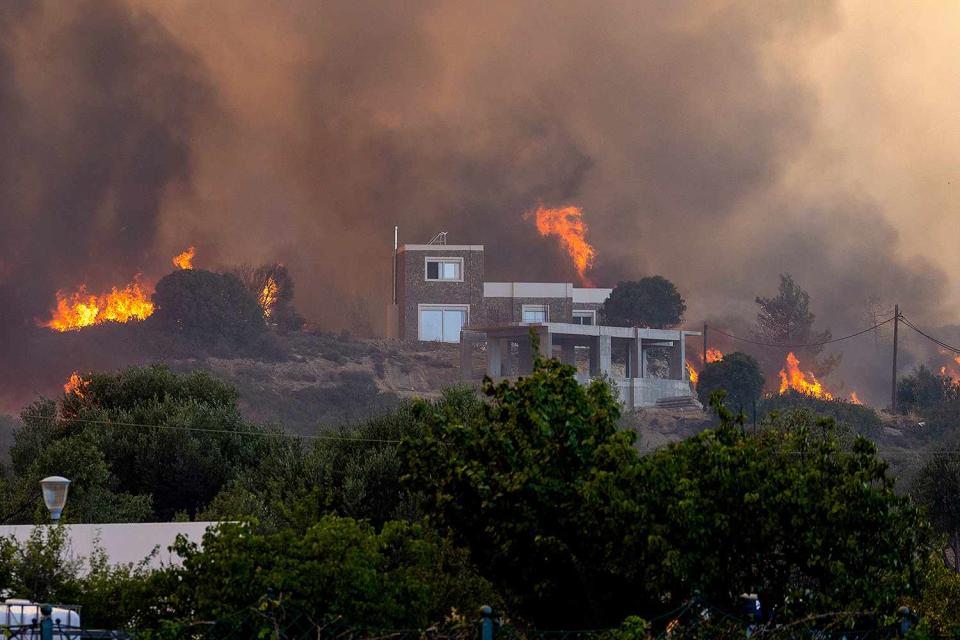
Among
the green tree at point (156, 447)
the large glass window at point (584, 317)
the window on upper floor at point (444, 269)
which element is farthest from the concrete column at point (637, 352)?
the green tree at point (156, 447)

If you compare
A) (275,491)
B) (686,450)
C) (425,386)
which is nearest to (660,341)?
(425,386)

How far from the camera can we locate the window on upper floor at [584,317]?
390 ft

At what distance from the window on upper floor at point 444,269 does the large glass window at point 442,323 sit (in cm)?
295

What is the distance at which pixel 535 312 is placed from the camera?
11362cm

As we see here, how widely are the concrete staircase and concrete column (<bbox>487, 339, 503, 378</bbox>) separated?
13.0 m

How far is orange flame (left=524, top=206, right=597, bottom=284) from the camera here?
148875 millimetres

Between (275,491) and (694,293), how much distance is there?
396ft

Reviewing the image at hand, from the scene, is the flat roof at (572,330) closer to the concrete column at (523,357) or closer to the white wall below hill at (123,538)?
the concrete column at (523,357)

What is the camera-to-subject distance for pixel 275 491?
37.8 metres

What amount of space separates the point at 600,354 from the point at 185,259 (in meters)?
54.3

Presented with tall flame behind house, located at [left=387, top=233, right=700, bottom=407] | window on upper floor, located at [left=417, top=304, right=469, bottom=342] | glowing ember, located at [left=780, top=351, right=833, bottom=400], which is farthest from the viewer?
glowing ember, located at [left=780, top=351, right=833, bottom=400]

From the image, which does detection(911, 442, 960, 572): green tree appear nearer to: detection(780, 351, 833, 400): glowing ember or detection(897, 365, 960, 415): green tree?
detection(897, 365, 960, 415): green tree

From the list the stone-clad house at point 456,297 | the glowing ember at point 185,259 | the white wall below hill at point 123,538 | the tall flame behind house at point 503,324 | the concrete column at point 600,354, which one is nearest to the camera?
→ the white wall below hill at point 123,538

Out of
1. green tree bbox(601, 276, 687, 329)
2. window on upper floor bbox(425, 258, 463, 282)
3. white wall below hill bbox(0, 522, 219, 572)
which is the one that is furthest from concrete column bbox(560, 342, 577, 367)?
white wall below hill bbox(0, 522, 219, 572)
